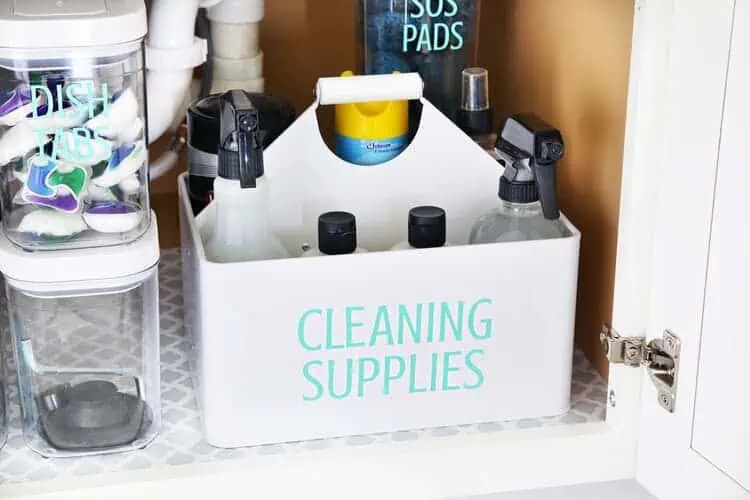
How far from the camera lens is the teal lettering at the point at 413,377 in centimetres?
83

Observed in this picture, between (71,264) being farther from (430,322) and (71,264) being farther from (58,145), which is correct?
(430,322)

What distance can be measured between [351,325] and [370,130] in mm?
165

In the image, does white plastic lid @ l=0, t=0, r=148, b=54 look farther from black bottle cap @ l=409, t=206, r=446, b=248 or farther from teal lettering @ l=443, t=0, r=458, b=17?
teal lettering @ l=443, t=0, r=458, b=17

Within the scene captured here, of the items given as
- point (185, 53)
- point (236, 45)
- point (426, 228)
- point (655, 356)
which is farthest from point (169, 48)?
point (655, 356)

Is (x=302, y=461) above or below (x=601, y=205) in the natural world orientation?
below

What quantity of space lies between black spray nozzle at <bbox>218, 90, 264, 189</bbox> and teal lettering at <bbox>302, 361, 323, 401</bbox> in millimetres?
127

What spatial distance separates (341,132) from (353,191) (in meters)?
0.05

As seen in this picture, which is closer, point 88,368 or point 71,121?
point 71,121

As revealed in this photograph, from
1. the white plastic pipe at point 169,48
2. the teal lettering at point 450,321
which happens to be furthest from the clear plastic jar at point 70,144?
the teal lettering at point 450,321

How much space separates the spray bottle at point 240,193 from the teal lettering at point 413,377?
0.12 meters

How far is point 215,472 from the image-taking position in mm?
803

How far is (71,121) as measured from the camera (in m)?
0.76

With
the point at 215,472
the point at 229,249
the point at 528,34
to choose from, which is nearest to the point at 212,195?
the point at 229,249

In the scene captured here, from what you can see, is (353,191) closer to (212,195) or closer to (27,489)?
(212,195)
